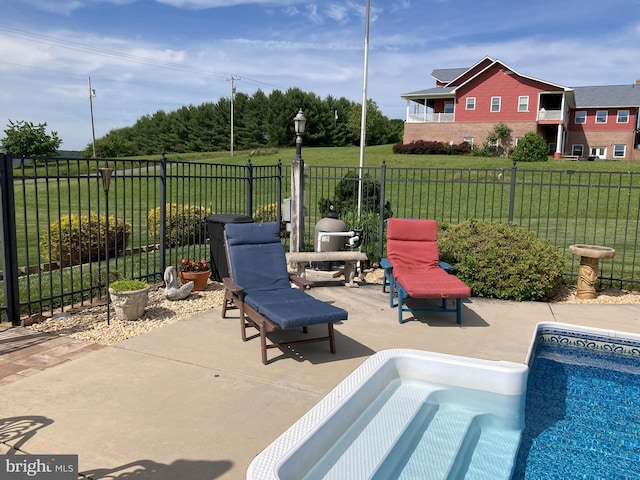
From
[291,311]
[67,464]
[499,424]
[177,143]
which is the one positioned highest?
[177,143]

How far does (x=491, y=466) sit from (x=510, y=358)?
1.75 m

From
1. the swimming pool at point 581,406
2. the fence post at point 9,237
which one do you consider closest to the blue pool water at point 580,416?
the swimming pool at point 581,406

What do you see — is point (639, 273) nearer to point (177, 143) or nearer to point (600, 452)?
point (600, 452)

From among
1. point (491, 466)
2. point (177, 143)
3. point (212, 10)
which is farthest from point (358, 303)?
point (177, 143)

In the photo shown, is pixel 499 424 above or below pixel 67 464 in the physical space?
below

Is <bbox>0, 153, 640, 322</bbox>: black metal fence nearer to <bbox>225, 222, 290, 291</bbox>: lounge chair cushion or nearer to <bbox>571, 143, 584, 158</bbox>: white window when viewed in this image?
<bbox>225, 222, 290, 291</bbox>: lounge chair cushion

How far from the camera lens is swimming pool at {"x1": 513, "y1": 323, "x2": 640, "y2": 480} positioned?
3.46 m

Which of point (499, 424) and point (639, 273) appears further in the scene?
point (639, 273)

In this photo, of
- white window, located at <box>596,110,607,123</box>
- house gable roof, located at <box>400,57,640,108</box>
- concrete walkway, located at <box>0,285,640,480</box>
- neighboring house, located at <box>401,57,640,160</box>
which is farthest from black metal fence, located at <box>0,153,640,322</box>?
white window, located at <box>596,110,607,123</box>

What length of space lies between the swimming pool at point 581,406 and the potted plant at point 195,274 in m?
4.52

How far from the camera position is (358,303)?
273 inches

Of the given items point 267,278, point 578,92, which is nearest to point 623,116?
point 578,92

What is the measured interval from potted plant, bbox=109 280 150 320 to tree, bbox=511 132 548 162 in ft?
97.2

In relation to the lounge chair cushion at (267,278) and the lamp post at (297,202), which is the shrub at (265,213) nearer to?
the lamp post at (297,202)
